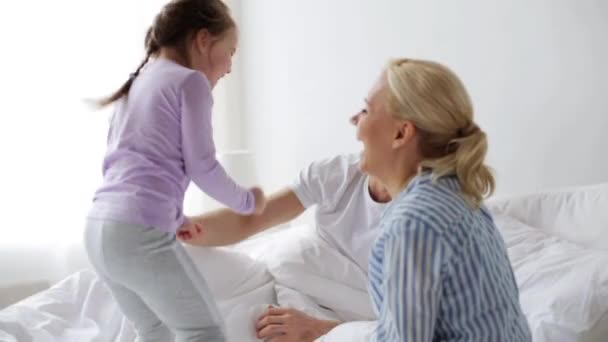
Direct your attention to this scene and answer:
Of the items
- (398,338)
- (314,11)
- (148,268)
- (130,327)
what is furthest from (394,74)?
(314,11)

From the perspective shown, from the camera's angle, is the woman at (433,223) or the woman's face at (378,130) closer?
the woman at (433,223)

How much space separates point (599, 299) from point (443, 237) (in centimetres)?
67

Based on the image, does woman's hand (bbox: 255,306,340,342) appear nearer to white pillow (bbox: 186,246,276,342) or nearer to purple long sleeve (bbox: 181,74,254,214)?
white pillow (bbox: 186,246,276,342)

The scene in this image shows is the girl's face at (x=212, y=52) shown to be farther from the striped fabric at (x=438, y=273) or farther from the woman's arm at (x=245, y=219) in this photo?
the striped fabric at (x=438, y=273)

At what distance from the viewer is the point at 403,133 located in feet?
3.37

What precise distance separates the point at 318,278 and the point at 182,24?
29.6 inches

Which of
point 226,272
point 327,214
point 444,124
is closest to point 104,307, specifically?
point 226,272

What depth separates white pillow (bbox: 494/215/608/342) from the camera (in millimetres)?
1354

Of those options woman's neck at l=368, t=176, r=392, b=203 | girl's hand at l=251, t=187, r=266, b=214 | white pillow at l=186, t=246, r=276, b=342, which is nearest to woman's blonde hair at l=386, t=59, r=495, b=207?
girl's hand at l=251, t=187, r=266, b=214

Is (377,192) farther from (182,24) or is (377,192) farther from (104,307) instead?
(104,307)

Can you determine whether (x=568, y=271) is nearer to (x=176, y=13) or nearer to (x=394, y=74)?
(x=394, y=74)

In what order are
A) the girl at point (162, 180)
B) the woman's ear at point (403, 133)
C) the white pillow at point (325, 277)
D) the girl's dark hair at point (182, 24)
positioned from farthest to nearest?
the white pillow at point (325, 277) → the girl's dark hair at point (182, 24) → the girl at point (162, 180) → the woman's ear at point (403, 133)

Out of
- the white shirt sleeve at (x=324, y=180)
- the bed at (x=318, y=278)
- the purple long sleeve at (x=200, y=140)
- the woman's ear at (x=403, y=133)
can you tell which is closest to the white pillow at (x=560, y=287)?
the bed at (x=318, y=278)

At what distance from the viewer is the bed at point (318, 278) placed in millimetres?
1542
